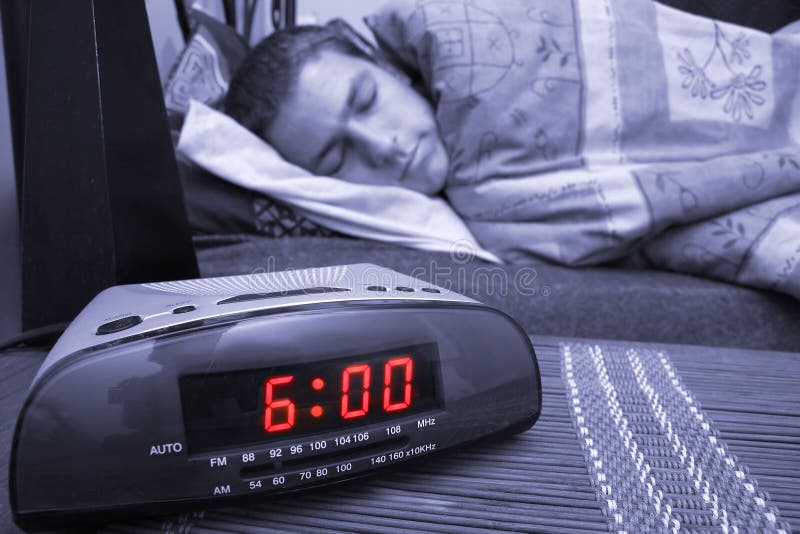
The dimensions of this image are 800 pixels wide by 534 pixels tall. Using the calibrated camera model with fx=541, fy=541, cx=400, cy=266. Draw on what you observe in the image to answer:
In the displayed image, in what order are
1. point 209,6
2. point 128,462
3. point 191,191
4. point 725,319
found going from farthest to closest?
1. point 209,6
2. point 191,191
3. point 725,319
4. point 128,462

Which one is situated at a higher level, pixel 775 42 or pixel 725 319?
pixel 775 42

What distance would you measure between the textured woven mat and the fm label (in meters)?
0.04

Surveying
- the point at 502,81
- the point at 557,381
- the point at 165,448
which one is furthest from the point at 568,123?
the point at 165,448

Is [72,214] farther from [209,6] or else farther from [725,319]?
[209,6]

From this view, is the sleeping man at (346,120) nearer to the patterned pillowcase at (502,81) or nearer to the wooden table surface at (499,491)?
the patterned pillowcase at (502,81)

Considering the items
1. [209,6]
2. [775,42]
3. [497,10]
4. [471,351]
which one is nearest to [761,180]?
[775,42]

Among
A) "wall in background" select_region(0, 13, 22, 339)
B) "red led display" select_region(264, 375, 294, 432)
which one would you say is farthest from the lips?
"red led display" select_region(264, 375, 294, 432)

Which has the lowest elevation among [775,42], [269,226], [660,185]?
[269,226]

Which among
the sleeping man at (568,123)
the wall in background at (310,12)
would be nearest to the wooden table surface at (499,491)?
the sleeping man at (568,123)

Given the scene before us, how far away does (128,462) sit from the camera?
9.8 inches

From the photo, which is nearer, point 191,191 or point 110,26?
point 110,26

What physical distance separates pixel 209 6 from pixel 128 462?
141 cm

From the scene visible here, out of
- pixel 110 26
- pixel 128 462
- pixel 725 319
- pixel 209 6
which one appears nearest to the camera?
pixel 128 462

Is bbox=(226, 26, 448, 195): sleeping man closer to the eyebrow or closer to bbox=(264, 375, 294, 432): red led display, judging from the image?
the eyebrow
